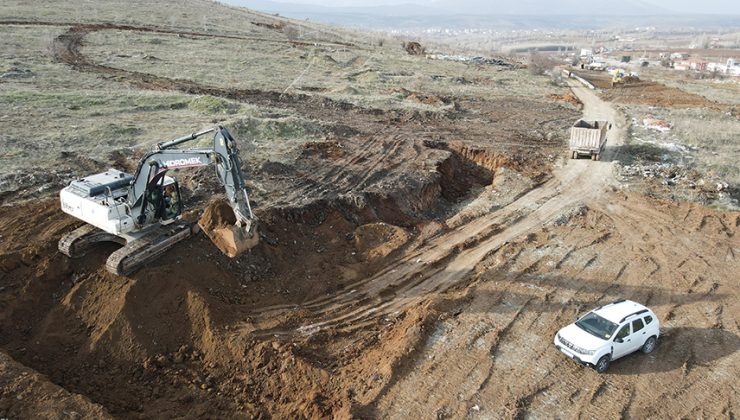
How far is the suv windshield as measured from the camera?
45.9 ft

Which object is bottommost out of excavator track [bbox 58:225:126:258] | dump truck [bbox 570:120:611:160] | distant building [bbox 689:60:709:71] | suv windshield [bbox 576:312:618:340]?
distant building [bbox 689:60:709:71]

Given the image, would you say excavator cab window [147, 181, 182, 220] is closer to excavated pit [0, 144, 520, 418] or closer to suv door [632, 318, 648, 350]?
excavated pit [0, 144, 520, 418]

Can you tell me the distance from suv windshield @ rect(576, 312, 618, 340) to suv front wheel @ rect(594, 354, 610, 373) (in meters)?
0.47

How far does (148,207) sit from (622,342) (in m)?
12.7

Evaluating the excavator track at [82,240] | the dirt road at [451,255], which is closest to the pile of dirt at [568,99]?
the dirt road at [451,255]

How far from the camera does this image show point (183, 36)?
2410 inches

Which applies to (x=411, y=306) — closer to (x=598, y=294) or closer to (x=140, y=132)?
(x=598, y=294)

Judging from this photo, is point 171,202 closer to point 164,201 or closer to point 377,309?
point 164,201

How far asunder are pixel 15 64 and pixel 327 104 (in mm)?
21166

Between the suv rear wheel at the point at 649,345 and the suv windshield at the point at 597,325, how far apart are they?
1250mm

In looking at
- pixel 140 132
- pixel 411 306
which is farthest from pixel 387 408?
pixel 140 132

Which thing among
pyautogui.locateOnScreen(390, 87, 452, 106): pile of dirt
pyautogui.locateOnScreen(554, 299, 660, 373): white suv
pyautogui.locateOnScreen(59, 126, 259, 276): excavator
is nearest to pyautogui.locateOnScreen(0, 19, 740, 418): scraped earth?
pyautogui.locateOnScreen(554, 299, 660, 373): white suv

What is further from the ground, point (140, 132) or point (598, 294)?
point (140, 132)

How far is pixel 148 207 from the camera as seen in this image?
614 inches
